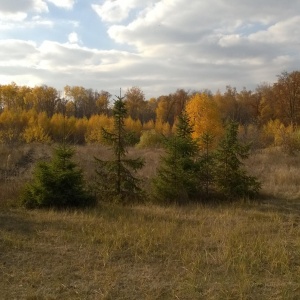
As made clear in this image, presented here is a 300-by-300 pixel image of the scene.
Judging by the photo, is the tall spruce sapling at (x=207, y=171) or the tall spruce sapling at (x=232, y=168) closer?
the tall spruce sapling at (x=232, y=168)

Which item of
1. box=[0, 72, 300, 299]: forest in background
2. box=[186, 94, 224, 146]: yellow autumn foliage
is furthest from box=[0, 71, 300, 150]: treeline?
box=[0, 72, 300, 299]: forest in background

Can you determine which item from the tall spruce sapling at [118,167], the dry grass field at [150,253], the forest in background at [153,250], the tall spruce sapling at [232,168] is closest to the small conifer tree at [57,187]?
the forest in background at [153,250]

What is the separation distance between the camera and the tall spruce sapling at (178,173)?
12305mm

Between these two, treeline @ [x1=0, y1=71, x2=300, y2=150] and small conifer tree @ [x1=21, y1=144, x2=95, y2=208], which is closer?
small conifer tree @ [x1=21, y1=144, x2=95, y2=208]

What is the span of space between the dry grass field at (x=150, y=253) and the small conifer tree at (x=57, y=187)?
0.58 m

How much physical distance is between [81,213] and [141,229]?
9.03 ft

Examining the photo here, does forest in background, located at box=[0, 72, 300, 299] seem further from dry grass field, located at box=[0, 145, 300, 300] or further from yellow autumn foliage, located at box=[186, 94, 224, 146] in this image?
yellow autumn foliage, located at box=[186, 94, 224, 146]

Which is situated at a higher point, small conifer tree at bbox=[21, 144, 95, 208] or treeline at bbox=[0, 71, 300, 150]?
treeline at bbox=[0, 71, 300, 150]

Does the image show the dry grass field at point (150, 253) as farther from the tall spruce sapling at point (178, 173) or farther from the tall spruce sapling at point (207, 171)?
the tall spruce sapling at point (207, 171)

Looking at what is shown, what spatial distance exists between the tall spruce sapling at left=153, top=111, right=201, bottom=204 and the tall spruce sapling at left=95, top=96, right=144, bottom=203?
798 mm

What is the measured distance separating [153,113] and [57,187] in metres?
71.2

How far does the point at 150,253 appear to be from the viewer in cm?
669

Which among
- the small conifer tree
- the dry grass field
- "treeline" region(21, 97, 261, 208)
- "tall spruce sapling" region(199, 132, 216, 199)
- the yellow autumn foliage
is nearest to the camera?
the dry grass field

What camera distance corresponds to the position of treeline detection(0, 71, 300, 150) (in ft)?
108
